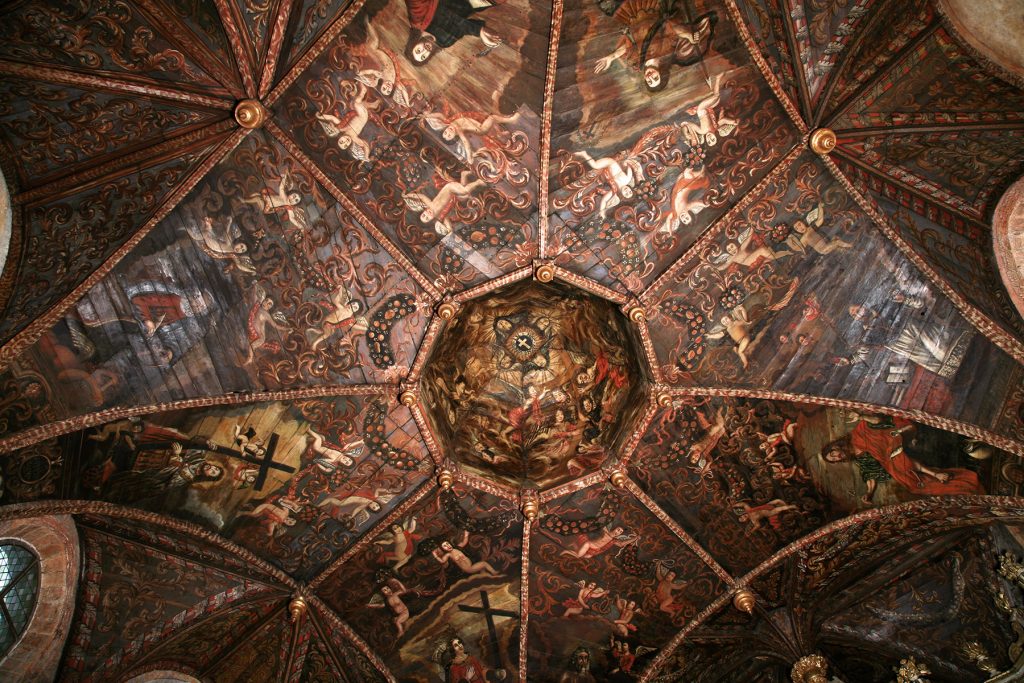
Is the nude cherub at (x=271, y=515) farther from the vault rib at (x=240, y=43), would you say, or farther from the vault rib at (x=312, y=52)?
the vault rib at (x=240, y=43)

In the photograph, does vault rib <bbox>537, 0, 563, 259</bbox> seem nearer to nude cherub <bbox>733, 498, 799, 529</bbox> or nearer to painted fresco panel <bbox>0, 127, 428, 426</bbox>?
painted fresco panel <bbox>0, 127, 428, 426</bbox>

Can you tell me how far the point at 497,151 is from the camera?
1249 cm

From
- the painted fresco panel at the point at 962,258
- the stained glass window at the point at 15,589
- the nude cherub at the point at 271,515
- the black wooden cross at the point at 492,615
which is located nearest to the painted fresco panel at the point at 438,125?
the nude cherub at the point at 271,515

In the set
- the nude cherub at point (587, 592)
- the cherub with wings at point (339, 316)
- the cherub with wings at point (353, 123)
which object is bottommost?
the nude cherub at point (587, 592)

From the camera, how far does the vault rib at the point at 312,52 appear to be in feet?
36.3

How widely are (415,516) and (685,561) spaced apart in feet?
14.6

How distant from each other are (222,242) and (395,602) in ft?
20.9

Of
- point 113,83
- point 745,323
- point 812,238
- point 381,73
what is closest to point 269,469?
point 113,83

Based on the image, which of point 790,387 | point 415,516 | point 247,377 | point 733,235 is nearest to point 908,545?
point 790,387

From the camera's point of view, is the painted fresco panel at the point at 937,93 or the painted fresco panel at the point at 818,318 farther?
the painted fresco panel at the point at 818,318

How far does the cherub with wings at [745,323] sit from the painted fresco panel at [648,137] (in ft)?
4.12

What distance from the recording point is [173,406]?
11445 mm

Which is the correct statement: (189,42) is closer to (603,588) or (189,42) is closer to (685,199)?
(685,199)

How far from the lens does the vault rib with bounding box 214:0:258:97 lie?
10344 millimetres
